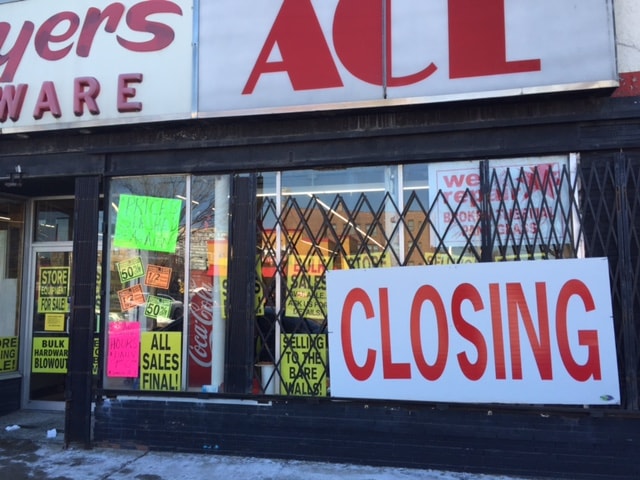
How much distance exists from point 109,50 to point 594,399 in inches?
240

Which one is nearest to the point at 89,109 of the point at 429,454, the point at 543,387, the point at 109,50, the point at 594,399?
the point at 109,50

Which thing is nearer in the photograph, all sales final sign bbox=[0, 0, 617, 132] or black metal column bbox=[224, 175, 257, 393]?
Result: all sales final sign bbox=[0, 0, 617, 132]

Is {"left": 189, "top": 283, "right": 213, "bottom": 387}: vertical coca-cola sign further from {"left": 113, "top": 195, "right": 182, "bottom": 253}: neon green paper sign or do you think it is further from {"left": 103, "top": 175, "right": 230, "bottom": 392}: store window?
{"left": 113, "top": 195, "right": 182, "bottom": 253}: neon green paper sign

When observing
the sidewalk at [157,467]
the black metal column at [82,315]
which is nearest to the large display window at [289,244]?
the black metal column at [82,315]

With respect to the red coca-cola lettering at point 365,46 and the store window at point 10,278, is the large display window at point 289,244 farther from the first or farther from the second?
the store window at point 10,278

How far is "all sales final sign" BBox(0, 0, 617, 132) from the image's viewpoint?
16.3 feet

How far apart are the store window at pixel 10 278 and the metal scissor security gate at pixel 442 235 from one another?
3890 millimetres

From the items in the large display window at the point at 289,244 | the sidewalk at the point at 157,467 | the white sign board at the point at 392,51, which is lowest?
the sidewalk at the point at 157,467

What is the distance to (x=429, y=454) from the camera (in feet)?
16.5

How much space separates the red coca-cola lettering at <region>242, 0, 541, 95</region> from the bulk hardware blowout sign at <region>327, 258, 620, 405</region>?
6.24 ft

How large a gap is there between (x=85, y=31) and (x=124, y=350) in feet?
11.9

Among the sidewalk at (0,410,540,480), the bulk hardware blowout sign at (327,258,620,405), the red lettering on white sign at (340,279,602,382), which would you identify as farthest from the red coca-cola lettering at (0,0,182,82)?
the sidewalk at (0,410,540,480)

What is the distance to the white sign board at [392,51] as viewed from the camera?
4926mm

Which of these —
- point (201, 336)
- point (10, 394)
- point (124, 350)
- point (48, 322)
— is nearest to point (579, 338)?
point (201, 336)
